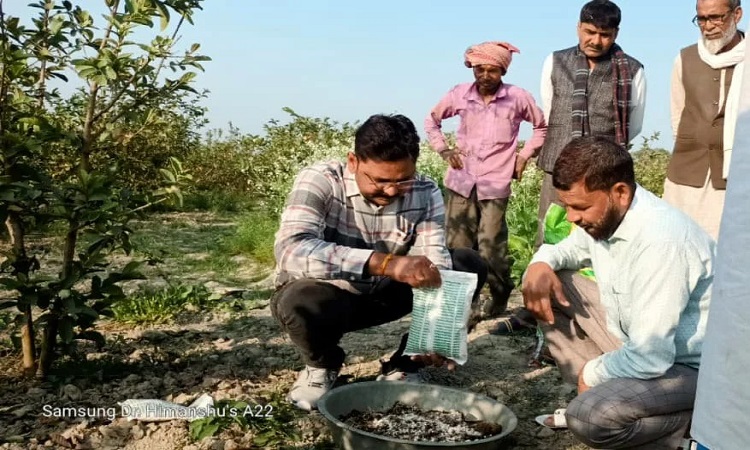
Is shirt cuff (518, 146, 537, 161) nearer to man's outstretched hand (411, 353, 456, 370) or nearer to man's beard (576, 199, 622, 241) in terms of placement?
man's outstretched hand (411, 353, 456, 370)

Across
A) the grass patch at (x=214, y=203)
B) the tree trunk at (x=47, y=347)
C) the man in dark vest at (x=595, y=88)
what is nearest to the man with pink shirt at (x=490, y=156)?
the man in dark vest at (x=595, y=88)

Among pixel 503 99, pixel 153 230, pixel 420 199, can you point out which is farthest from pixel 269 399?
pixel 153 230

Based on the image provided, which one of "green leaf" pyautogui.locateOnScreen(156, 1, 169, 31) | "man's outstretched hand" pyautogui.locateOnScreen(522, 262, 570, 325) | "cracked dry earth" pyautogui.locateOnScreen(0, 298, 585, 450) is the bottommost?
"cracked dry earth" pyautogui.locateOnScreen(0, 298, 585, 450)

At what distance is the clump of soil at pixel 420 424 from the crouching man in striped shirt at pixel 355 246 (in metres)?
0.37

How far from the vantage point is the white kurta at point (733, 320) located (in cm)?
160

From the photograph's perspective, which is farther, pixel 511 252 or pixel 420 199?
pixel 511 252

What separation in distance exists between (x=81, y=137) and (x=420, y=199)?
140 cm

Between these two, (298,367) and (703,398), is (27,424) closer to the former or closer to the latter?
(298,367)

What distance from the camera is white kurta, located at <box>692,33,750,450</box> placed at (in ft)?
5.25

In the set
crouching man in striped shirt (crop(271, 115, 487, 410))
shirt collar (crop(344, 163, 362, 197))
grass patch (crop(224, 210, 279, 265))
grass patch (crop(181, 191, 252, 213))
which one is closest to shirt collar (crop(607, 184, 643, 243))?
crouching man in striped shirt (crop(271, 115, 487, 410))

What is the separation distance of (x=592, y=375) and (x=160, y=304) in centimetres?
261

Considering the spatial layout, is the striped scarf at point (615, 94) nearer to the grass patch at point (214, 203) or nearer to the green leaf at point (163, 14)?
the green leaf at point (163, 14)

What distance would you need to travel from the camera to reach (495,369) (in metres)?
3.86

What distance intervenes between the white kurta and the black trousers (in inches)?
67.2
